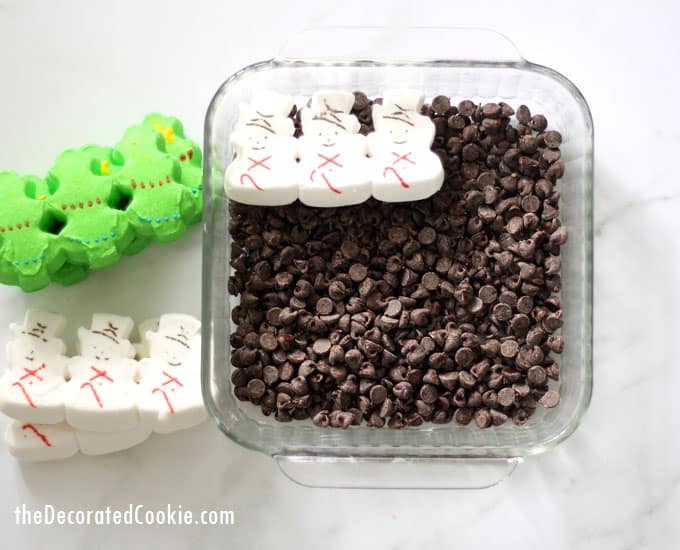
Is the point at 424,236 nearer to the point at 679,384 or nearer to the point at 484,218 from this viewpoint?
the point at 484,218

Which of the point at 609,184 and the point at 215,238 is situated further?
the point at 609,184

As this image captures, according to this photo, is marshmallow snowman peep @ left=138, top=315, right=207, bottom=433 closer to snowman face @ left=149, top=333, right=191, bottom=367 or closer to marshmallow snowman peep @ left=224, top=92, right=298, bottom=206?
snowman face @ left=149, top=333, right=191, bottom=367

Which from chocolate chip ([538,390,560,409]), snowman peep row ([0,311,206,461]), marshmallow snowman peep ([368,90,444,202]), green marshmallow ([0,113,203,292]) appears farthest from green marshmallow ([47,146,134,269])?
chocolate chip ([538,390,560,409])

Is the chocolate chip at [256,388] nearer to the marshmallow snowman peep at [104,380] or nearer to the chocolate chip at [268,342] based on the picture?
the chocolate chip at [268,342]

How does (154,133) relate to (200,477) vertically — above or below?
above

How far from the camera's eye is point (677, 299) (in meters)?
1.14

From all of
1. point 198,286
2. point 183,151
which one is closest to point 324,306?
point 198,286

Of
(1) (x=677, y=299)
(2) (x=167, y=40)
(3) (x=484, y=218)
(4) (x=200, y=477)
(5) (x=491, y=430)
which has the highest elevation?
Result: (2) (x=167, y=40)

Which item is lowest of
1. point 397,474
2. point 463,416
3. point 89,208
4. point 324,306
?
point 397,474

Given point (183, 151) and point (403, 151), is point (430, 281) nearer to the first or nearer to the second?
point (403, 151)

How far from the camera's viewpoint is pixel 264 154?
103cm

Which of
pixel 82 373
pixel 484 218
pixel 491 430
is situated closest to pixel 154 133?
pixel 82 373

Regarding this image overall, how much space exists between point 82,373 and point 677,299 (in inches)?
34.4

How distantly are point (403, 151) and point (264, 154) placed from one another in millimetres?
189
